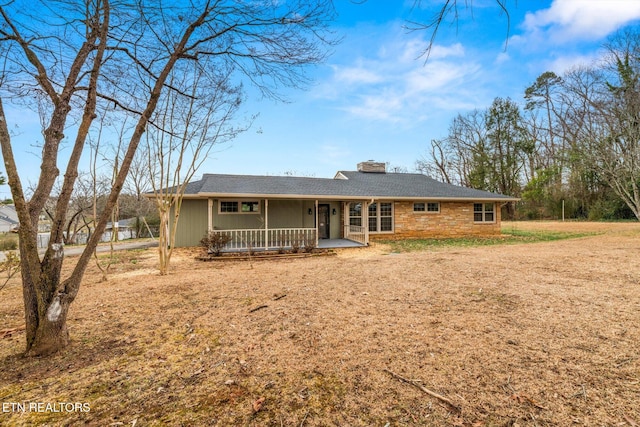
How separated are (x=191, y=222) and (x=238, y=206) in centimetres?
208

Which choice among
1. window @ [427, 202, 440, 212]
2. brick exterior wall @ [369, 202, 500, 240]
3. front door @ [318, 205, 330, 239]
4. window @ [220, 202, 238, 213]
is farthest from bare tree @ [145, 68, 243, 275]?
window @ [427, 202, 440, 212]

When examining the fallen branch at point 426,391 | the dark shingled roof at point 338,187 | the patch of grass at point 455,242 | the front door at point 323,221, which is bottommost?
the fallen branch at point 426,391

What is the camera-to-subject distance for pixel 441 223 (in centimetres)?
1412

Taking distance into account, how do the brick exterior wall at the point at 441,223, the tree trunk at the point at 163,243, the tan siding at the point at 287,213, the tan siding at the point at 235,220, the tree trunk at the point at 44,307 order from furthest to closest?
the brick exterior wall at the point at 441,223
the tan siding at the point at 287,213
the tan siding at the point at 235,220
the tree trunk at the point at 163,243
the tree trunk at the point at 44,307

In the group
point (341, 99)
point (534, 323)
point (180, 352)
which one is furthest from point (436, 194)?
point (180, 352)

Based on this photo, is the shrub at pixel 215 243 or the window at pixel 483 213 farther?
the window at pixel 483 213

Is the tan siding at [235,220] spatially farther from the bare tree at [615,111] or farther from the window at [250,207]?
the bare tree at [615,111]

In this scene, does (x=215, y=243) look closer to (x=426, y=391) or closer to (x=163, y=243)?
(x=163, y=243)

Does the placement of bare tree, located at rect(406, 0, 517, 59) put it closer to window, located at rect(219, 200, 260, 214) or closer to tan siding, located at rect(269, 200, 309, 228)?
window, located at rect(219, 200, 260, 214)

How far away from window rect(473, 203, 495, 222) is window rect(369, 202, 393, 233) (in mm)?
4605

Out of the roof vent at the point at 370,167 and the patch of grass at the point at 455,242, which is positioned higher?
the roof vent at the point at 370,167

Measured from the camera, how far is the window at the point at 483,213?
48.4 ft

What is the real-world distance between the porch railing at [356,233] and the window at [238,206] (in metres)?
4.17

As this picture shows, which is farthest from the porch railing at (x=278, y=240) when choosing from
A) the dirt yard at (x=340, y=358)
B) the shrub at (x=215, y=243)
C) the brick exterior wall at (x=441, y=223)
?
the dirt yard at (x=340, y=358)
